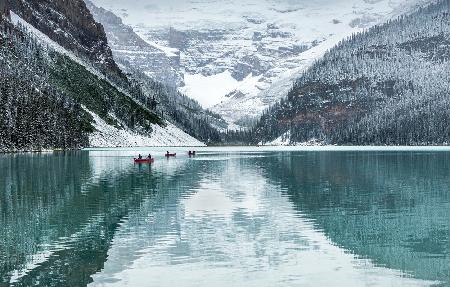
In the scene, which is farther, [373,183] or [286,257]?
[373,183]

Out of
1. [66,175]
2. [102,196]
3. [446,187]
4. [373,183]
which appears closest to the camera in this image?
[102,196]

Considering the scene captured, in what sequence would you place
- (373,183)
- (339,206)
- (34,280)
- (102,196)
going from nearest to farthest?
(34,280)
(339,206)
(102,196)
(373,183)

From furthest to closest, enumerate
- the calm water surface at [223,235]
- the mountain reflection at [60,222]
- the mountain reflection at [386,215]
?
the mountain reflection at [386,215] < the mountain reflection at [60,222] < the calm water surface at [223,235]

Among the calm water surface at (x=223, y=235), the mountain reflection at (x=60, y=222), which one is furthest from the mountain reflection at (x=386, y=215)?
the mountain reflection at (x=60, y=222)

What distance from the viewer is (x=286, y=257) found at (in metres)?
38.9

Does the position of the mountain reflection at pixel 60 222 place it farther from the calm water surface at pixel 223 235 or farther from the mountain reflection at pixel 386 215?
the mountain reflection at pixel 386 215

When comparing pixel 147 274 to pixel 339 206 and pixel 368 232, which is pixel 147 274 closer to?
pixel 368 232

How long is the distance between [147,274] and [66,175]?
69.0 m

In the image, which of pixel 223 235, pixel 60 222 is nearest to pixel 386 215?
pixel 223 235

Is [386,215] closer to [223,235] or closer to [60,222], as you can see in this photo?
[223,235]

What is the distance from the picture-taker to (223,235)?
4659 centimetres

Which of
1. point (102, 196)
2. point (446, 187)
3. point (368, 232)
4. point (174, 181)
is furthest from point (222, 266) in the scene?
point (174, 181)

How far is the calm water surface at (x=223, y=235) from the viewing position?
113ft

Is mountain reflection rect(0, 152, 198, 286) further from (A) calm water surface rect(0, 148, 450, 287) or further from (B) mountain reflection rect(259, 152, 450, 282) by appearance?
(B) mountain reflection rect(259, 152, 450, 282)
